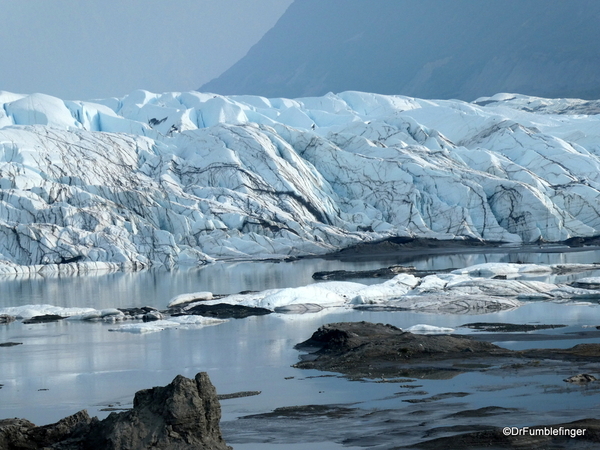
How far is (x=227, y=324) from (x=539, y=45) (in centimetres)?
13479

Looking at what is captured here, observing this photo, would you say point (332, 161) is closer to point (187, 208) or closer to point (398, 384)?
point (187, 208)

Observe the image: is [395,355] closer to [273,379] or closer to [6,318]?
[273,379]

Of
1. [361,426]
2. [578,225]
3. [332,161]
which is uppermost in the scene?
[332,161]

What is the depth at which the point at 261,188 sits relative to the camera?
57781mm

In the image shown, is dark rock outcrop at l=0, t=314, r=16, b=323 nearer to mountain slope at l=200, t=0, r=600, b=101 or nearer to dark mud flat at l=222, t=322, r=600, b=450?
dark mud flat at l=222, t=322, r=600, b=450

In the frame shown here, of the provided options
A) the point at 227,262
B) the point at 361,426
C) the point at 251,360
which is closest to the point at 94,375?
the point at 251,360

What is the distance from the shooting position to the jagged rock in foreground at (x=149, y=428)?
796 cm

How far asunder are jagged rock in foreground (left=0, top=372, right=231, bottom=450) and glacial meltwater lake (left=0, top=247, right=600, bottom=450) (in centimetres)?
104

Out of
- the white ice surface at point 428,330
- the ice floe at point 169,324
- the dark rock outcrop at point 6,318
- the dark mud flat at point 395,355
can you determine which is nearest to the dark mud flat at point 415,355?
the dark mud flat at point 395,355

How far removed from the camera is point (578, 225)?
186 feet

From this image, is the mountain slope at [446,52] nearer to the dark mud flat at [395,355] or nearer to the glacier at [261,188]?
the glacier at [261,188]

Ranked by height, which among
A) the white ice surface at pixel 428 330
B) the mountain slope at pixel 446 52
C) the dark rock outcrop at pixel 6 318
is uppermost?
the mountain slope at pixel 446 52

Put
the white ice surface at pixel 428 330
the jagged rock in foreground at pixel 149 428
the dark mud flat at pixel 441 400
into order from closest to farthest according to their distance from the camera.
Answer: the jagged rock in foreground at pixel 149 428 → the dark mud flat at pixel 441 400 → the white ice surface at pixel 428 330

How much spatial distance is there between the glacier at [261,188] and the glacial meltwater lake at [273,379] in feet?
65.2
